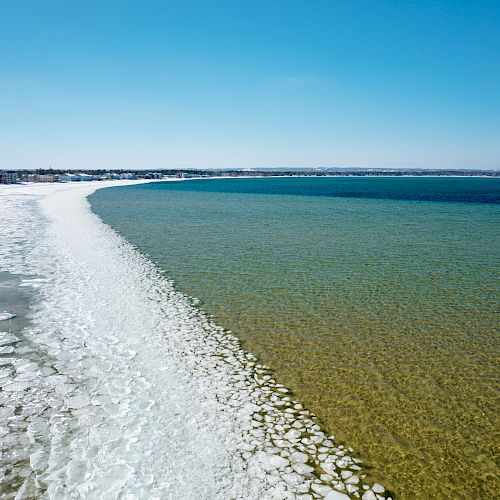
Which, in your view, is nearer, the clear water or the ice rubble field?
the ice rubble field

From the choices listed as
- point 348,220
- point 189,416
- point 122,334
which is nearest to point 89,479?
point 189,416

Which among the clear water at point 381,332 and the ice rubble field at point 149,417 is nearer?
the ice rubble field at point 149,417

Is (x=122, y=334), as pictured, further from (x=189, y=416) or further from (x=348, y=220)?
(x=348, y=220)

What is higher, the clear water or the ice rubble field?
the ice rubble field

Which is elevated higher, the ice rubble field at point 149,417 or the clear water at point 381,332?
the ice rubble field at point 149,417

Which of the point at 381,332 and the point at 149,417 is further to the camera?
the point at 381,332
